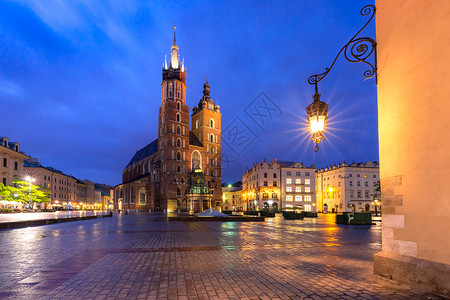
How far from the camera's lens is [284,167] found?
7500 cm

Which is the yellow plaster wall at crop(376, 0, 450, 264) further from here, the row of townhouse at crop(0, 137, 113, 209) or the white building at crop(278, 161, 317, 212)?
the white building at crop(278, 161, 317, 212)

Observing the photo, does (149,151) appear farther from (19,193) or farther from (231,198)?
(19,193)

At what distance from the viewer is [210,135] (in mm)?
84250

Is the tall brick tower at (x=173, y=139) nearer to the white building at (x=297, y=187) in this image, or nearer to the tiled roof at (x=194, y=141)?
the tiled roof at (x=194, y=141)

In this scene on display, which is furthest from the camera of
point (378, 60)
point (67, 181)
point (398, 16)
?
point (67, 181)

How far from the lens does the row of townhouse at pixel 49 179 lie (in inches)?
2015

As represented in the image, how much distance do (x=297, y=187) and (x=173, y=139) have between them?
3440cm

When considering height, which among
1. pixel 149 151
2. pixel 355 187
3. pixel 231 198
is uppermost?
pixel 149 151

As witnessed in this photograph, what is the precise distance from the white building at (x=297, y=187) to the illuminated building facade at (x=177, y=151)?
690 inches

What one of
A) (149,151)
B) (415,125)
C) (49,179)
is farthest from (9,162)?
(415,125)

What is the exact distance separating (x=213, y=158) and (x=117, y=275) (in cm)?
7710

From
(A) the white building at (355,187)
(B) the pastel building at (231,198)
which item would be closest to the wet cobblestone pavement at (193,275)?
(A) the white building at (355,187)

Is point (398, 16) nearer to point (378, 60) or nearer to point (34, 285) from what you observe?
point (378, 60)

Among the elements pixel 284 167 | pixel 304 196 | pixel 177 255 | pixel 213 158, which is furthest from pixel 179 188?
pixel 177 255
